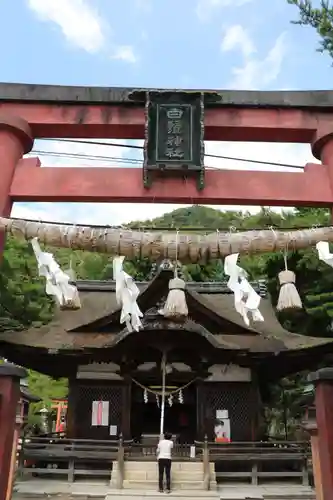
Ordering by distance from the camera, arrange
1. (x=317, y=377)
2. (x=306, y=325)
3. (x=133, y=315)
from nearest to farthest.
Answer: (x=317, y=377)
(x=133, y=315)
(x=306, y=325)

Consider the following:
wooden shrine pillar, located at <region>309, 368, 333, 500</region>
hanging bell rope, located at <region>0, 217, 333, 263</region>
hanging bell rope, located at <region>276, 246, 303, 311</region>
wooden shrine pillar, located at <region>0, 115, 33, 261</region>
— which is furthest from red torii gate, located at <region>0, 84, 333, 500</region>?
wooden shrine pillar, located at <region>309, 368, 333, 500</region>

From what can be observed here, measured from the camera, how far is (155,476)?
398 inches

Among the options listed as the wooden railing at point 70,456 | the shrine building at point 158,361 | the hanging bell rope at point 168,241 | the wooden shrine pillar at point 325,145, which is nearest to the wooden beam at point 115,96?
the wooden shrine pillar at point 325,145

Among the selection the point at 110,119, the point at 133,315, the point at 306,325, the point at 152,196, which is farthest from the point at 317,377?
the point at 306,325

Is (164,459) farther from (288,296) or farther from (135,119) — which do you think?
(135,119)

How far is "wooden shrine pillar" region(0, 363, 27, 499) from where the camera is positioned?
4.35 m

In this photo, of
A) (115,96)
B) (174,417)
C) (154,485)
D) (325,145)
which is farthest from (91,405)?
(325,145)

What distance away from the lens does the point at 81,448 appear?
1080cm

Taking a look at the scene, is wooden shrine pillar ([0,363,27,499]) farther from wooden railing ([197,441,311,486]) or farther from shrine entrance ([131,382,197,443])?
shrine entrance ([131,382,197,443])

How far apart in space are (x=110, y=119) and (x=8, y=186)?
63.1 inches

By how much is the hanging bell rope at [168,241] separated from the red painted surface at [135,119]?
5.80 feet

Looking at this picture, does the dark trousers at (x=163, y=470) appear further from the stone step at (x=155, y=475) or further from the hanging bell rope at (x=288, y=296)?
the hanging bell rope at (x=288, y=296)

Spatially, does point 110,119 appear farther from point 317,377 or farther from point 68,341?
point 68,341

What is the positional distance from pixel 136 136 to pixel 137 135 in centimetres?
2
